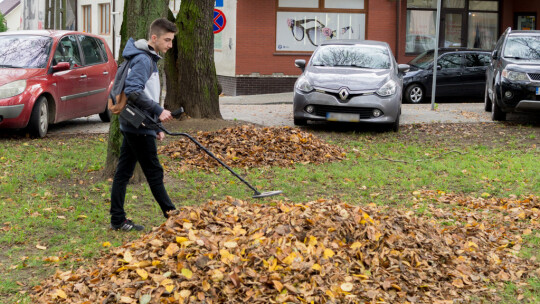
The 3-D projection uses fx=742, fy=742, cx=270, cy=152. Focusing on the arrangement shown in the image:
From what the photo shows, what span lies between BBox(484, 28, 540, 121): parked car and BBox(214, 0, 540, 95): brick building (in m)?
9.69

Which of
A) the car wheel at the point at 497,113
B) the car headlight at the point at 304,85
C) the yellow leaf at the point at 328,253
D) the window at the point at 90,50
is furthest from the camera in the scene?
the car wheel at the point at 497,113

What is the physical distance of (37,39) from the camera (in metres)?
12.6

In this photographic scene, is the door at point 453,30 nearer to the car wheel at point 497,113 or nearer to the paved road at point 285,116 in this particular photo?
the paved road at point 285,116

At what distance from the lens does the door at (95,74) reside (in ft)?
43.3

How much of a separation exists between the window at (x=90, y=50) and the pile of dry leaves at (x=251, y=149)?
3.52 metres

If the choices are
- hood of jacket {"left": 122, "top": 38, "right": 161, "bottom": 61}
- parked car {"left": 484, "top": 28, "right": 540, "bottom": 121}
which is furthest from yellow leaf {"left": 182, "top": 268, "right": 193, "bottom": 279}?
parked car {"left": 484, "top": 28, "right": 540, "bottom": 121}

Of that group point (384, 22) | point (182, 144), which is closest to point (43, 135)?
point (182, 144)

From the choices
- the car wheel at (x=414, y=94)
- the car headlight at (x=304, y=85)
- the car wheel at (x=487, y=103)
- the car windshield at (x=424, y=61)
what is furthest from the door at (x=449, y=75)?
the car headlight at (x=304, y=85)

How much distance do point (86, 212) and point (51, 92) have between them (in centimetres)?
522

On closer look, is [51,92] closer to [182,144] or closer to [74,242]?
[182,144]

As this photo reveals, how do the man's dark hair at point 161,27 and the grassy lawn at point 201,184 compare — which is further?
the man's dark hair at point 161,27

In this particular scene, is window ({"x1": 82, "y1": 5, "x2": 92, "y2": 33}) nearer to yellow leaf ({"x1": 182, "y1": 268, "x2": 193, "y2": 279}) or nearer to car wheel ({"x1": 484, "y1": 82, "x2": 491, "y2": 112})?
car wheel ({"x1": 484, "y1": 82, "x2": 491, "y2": 112})

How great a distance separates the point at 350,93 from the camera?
41.5 feet

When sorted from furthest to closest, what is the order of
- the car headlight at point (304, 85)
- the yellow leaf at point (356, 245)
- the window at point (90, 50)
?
the window at point (90, 50)
the car headlight at point (304, 85)
the yellow leaf at point (356, 245)
